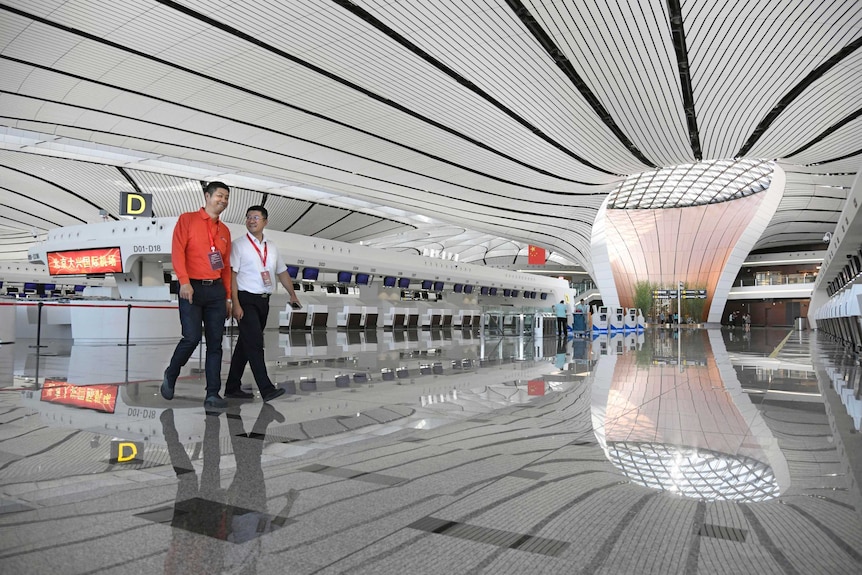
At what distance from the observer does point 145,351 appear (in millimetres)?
9680

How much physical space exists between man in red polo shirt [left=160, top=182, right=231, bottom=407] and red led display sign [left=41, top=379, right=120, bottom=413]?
1.42 feet

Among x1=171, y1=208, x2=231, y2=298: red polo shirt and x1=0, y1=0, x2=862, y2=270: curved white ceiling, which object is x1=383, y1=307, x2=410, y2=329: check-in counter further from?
x1=171, y1=208, x2=231, y2=298: red polo shirt

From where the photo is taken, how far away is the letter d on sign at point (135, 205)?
1809 centimetres

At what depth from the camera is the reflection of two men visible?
151 centimetres

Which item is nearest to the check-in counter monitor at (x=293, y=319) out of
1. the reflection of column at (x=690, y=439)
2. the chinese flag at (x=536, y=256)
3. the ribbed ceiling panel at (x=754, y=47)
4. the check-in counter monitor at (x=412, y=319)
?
the check-in counter monitor at (x=412, y=319)

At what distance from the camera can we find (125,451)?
2736mm

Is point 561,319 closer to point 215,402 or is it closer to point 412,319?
point 412,319

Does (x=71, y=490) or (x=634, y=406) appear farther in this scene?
Result: (x=634, y=406)

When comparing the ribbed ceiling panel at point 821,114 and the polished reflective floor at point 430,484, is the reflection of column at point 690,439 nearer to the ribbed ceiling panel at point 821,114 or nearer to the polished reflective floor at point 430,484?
the polished reflective floor at point 430,484

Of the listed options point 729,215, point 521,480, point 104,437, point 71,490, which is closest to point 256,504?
point 71,490

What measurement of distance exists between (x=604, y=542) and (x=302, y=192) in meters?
34.3

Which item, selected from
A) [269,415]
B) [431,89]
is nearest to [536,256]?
[431,89]

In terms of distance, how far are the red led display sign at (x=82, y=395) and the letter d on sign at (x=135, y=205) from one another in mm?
14276

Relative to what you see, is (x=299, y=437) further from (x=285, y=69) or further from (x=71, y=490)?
(x=285, y=69)
